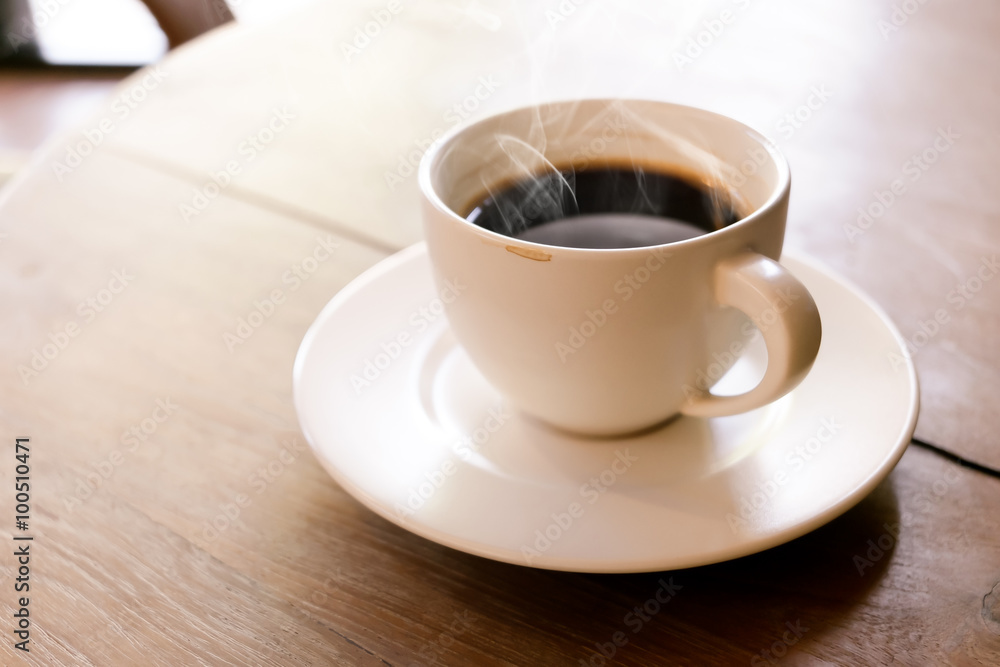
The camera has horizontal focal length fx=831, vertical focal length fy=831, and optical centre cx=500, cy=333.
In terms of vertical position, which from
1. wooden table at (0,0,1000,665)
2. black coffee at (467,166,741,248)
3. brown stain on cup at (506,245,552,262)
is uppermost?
brown stain on cup at (506,245,552,262)

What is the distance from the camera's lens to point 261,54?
4.10 feet

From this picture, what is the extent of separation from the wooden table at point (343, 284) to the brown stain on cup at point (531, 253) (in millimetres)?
200

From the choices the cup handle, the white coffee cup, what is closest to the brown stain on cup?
the white coffee cup

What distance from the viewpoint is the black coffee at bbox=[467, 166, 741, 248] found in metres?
0.67

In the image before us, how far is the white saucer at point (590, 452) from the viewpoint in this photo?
19.5 inches

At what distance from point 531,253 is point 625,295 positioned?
0.06m

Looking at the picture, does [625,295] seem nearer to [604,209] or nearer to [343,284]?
[604,209]

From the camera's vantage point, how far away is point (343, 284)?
0.81 meters

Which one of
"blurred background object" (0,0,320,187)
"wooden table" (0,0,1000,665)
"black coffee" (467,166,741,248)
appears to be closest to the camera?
"wooden table" (0,0,1000,665)

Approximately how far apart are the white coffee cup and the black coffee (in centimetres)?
2

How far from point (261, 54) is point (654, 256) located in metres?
0.96

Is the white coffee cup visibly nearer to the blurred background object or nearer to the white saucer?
the white saucer

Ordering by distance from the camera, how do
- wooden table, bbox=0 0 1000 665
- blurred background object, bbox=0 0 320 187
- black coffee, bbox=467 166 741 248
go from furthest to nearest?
blurred background object, bbox=0 0 320 187, black coffee, bbox=467 166 741 248, wooden table, bbox=0 0 1000 665

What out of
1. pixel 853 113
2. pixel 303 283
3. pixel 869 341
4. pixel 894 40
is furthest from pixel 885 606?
pixel 894 40
